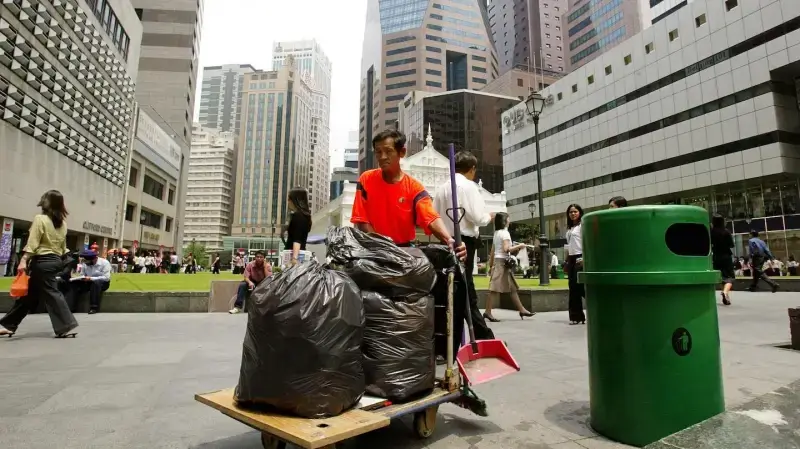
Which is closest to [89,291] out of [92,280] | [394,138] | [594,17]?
[92,280]

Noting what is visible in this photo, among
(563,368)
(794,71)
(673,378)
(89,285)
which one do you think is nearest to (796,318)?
(563,368)

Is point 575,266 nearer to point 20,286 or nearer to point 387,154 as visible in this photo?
point 387,154

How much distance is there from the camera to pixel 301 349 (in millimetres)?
1656

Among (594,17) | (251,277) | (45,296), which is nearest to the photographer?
(45,296)

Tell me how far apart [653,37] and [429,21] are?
7850 centimetres

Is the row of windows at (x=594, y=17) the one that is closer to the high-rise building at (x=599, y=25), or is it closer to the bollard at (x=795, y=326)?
the high-rise building at (x=599, y=25)

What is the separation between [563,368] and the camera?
12.4 feet

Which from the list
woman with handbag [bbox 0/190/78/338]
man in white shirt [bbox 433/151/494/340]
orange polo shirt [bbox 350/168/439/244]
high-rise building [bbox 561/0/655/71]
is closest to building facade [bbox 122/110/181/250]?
woman with handbag [bbox 0/190/78/338]

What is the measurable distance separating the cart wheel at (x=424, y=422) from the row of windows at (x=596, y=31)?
10761 centimetres

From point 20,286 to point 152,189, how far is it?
50912mm

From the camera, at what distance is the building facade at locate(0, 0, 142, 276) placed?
837 inches

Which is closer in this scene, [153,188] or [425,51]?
[153,188]

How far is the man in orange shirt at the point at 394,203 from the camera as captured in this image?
281 centimetres

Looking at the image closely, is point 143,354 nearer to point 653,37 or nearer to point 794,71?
point 794,71
